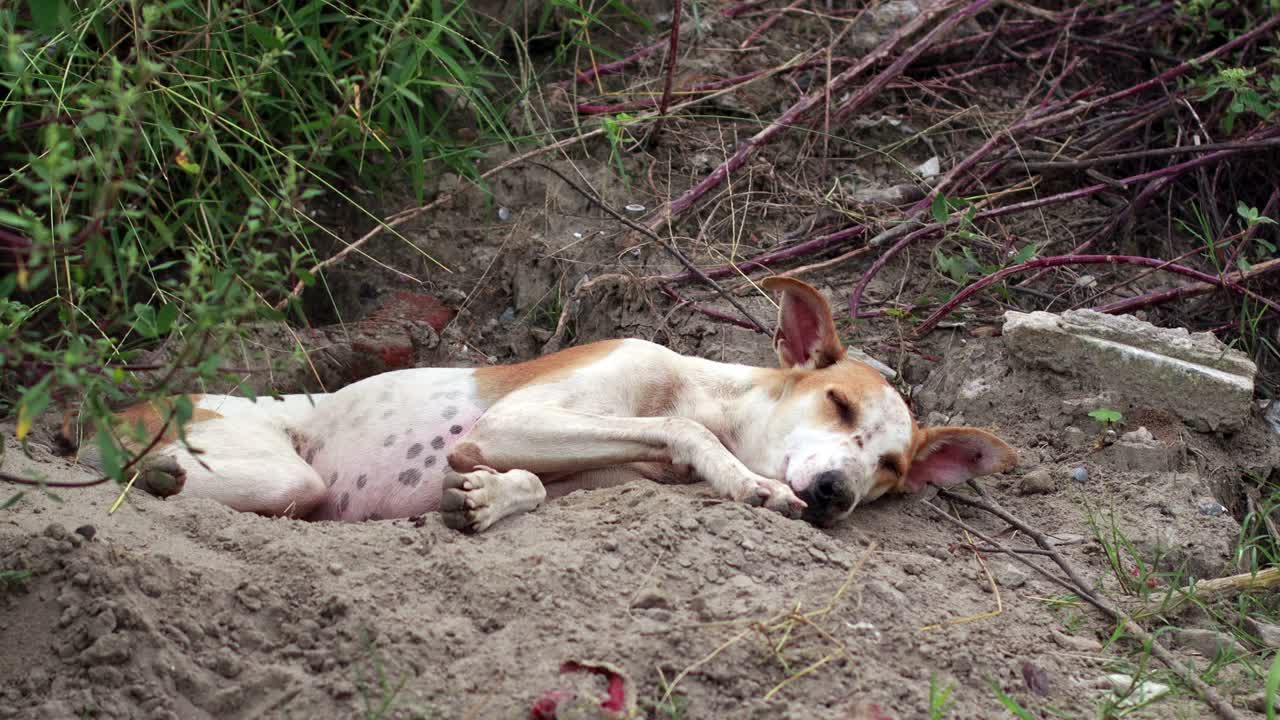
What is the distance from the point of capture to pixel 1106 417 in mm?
4305

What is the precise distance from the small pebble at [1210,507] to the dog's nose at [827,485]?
4.70 ft

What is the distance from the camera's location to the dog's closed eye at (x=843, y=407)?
12.7 feet

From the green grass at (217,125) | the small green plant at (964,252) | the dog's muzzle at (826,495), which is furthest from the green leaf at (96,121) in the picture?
the small green plant at (964,252)

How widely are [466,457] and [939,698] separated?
1745 mm

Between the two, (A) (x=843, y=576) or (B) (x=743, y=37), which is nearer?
(A) (x=843, y=576)

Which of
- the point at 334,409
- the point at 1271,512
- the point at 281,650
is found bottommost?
the point at 1271,512

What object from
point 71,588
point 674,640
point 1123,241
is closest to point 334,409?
point 71,588

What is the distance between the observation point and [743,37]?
249 inches

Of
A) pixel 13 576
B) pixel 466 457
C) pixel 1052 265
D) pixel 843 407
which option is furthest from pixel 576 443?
pixel 1052 265

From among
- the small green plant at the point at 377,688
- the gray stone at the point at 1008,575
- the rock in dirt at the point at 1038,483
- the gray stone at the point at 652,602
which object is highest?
the small green plant at the point at 377,688

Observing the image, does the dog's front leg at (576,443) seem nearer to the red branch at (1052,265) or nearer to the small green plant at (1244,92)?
the red branch at (1052,265)

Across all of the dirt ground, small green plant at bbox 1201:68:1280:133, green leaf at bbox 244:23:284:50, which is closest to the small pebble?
the dirt ground

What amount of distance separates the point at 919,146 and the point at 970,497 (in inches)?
94.9

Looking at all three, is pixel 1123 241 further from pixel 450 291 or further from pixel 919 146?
pixel 450 291
